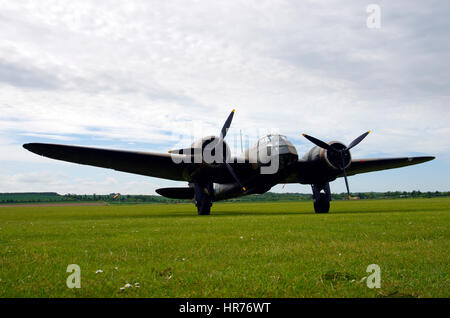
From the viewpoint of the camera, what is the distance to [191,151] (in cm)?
1975

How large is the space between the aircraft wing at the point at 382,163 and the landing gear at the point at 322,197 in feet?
8.45

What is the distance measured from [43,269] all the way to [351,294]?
4399mm

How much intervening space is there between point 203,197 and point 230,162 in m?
2.96

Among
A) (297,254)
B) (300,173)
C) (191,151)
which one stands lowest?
(297,254)

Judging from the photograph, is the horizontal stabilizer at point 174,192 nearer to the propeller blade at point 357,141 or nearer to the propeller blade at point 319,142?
the propeller blade at point 319,142

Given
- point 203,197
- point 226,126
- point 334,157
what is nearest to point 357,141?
point 334,157

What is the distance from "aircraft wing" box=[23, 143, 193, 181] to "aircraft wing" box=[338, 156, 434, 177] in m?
13.0

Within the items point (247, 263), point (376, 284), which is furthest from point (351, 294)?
point (247, 263)

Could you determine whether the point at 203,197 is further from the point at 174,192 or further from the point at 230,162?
the point at 174,192

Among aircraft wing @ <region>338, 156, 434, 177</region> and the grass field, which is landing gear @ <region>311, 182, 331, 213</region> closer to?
aircraft wing @ <region>338, 156, 434, 177</region>

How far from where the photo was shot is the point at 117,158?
2003cm

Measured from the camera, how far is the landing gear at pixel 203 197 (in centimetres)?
2133

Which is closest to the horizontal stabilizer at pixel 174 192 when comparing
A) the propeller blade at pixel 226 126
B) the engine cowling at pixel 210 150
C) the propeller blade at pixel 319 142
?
the engine cowling at pixel 210 150
